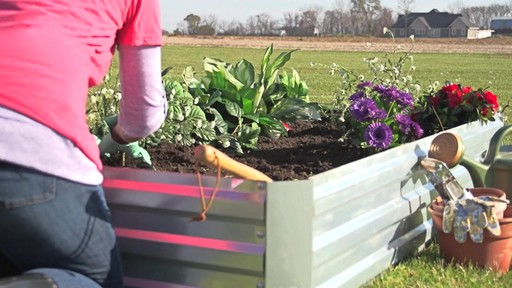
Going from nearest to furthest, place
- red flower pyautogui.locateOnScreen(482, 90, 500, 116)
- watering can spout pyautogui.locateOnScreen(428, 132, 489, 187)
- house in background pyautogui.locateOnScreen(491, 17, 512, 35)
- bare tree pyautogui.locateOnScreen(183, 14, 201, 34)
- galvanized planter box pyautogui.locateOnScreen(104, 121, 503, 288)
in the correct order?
galvanized planter box pyautogui.locateOnScreen(104, 121, 503, 288)
watering can spout pyautogui.locateOnScreen(428, 132, 489, 187)
red flower pyautogui.locateOnScreen(482, 90, 500, 116)
bare tree pyautogui.locateOnScreen(183, 14, 201, 34)
house in background pyautogui.locateOnScreen(491, 17, 512, 35)

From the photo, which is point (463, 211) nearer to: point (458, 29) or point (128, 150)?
point (128, 150)

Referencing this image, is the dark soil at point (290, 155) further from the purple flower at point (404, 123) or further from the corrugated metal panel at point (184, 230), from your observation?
the corrugated metal panel at point (184, 230)

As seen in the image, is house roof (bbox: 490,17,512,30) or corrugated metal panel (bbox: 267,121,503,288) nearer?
corrugated metal panel (bbox: 267,121,503,288)

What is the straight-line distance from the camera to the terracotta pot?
3.33 m

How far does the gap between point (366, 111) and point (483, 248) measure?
3.07 feet

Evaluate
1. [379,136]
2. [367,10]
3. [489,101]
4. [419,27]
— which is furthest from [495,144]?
[419,27]

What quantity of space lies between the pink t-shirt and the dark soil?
143 cm

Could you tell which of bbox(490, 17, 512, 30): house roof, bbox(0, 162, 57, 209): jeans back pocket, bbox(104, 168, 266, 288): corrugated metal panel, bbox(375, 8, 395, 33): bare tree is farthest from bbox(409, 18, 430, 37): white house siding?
bbox(0, 162, 57, 209): jeans back pocket

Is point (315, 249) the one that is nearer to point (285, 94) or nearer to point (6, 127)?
point (6, 127)

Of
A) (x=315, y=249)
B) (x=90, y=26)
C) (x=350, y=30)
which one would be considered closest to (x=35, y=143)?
(x=90, y=26)

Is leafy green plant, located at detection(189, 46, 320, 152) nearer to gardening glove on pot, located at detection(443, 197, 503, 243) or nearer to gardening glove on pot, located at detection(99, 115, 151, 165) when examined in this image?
gardening glove on pot, located at detection(99, 115, 151, 165)

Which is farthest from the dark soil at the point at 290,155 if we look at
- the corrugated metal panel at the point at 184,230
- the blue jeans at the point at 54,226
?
the blue jeans at the point at 54,226

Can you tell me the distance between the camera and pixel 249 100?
4.27m

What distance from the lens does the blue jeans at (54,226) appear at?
6.08ft
